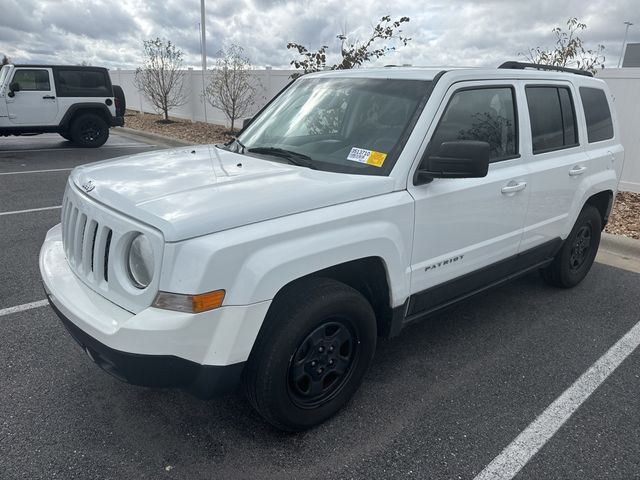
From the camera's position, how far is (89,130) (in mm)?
12648

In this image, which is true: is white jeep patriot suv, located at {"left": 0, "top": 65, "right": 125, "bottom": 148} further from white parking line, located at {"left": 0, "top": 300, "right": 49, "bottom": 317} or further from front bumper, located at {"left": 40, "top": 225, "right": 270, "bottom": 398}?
front bumper, located at {"left": 40, "top": 225, "right": 270, "bottom": 398}

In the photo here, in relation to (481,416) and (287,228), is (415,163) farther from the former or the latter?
(481,416)

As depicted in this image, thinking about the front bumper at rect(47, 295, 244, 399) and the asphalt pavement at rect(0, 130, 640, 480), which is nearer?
the front bumper at rect(47, 295, 244, 399)

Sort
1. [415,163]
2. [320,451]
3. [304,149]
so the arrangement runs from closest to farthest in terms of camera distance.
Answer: [320,451] → [415,163] → [304,149]

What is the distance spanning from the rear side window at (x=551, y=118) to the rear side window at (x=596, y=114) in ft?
0.82

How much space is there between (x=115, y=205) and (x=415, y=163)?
1.56 metres

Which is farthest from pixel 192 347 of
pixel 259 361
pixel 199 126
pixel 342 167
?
pixel 199 126

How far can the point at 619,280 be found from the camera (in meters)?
4.88

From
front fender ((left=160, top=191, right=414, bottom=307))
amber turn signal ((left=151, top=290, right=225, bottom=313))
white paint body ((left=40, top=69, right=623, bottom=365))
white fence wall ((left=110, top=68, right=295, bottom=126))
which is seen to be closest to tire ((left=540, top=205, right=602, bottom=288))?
white paint body ((left=40, top=69, right=623, bottom=365))

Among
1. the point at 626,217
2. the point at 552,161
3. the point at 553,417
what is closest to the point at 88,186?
the point at 553,417

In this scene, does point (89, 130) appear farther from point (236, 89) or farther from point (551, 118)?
point (551, 118)

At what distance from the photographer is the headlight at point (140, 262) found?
2.18m

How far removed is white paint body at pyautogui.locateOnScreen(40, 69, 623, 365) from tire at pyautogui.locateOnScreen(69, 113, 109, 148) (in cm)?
1030

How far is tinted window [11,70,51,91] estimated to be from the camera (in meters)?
11.3
